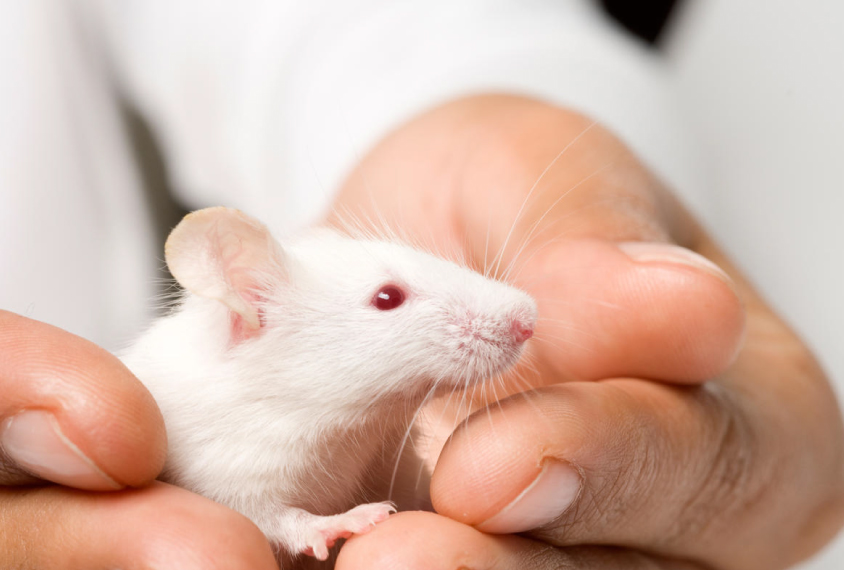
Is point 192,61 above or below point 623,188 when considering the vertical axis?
below

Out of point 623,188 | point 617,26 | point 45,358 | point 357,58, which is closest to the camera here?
point 45,358

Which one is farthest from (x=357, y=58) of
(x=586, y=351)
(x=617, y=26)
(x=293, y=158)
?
(x=586, y=351)

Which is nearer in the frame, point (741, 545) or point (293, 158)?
point (741, 545)

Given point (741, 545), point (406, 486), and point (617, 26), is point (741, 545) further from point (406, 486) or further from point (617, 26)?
point (617, 26)

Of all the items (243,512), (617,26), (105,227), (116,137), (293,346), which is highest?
(617,26)

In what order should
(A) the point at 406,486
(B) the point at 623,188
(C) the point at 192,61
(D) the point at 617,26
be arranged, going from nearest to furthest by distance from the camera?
(A) the point at 406,486, (B) the point at 623,188, (C) the point at 192,61, (D) the point at 617,26

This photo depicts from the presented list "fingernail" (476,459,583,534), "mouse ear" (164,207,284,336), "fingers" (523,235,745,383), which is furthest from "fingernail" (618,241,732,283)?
"mouse ear" (164,207,284,336)
